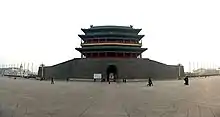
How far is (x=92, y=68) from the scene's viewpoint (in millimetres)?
43406

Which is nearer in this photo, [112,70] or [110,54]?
[112,70]

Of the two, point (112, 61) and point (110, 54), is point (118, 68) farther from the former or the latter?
point (110, 54)

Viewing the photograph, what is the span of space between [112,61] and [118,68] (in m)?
1.28

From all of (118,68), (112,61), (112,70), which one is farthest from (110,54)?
(118,68)

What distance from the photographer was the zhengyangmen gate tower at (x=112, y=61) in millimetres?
43344

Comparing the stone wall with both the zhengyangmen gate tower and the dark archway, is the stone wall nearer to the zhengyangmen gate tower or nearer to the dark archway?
the zhengyangmen gate tower

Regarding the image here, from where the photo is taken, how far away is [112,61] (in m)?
43.9

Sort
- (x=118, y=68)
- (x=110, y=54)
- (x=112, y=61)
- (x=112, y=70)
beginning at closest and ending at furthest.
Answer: (x=118, y=68)
(x=112, y=61)
(x=112, y=70)
(x=110, y=54)

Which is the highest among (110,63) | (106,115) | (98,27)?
(98,27)

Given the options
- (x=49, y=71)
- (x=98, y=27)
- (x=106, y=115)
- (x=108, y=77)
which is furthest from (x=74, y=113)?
(x=98, y=27)

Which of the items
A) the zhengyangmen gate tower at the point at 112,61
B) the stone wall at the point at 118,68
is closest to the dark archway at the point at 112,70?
the zhengyangmen gate tower at the point at 112,61

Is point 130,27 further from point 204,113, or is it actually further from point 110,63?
point 204,113

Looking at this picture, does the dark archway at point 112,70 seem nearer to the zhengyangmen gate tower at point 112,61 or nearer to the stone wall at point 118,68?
the zhengyangmen gate tower at point 112,61

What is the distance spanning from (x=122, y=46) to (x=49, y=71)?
36.4ft
